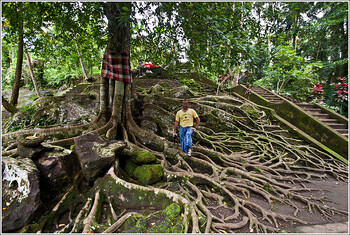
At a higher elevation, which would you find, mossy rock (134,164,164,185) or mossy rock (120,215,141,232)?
mossy rock (134,164,164,185)

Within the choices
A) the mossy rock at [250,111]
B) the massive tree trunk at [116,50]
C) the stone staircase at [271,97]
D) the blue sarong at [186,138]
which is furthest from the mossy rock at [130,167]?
the stone staircase at [271,97]

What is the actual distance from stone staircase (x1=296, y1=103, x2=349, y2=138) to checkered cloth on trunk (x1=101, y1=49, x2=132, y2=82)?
7337 millimetres

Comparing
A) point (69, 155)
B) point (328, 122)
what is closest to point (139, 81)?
point (69, 155)

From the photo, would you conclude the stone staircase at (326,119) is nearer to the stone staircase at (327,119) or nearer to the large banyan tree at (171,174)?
the stone staircase at (327,119)

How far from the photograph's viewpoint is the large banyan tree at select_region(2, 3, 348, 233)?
2094 mm

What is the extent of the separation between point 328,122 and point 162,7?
7.48 metres

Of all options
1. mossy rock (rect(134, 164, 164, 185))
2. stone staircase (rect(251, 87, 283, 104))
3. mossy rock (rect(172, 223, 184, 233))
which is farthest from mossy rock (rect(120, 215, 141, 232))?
stone staircase (rect(251, 87, 283, 104))

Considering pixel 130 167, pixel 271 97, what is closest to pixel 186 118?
pixel 130 167

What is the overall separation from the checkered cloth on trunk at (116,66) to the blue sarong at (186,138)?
6.78 feet

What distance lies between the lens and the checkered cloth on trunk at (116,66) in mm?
3760

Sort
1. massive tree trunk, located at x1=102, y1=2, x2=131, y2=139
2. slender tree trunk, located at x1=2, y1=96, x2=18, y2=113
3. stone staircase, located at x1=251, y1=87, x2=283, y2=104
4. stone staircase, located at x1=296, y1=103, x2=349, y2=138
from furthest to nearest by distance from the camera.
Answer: stone staircase, located at x1=251, y1=87, x2=283, y2=104 → stone staircase, located at x1=296, y1=103, x2=349, y2=138 → slender tree trunk, located at x1=2, y1=96, x2=18, y2=113 → massive tree trunk, located at x1=102, y1=2, x2=131, y2=139

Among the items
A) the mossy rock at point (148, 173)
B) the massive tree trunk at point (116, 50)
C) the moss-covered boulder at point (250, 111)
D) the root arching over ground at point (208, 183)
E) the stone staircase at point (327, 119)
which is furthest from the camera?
the moss-covered boulder at point (250, 111)

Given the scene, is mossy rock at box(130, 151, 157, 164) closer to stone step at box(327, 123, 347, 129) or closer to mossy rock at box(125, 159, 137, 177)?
mossy rock at box(125, 159, 137, 177)

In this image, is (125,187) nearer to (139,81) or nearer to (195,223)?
(195,223)
